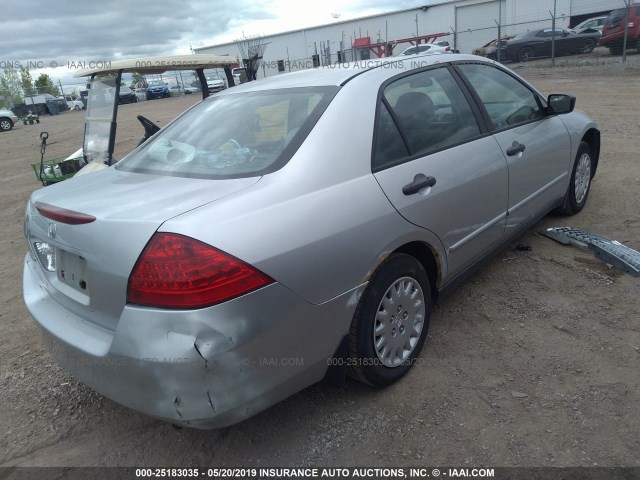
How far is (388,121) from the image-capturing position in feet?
8.48

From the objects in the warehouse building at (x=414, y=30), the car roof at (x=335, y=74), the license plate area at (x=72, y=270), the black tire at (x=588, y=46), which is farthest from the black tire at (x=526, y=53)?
the license plate area at (x=72, y=270)

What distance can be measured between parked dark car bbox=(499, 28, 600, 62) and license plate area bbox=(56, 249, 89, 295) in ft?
78.1

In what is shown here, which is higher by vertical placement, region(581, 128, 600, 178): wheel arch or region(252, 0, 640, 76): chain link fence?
region(252, 0, 640, 76): chain link fence

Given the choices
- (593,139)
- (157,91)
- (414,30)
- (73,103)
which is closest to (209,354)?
(593,139)

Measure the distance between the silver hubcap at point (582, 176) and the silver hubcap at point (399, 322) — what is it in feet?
8.75

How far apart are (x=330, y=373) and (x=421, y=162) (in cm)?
119

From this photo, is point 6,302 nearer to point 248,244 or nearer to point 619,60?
point 248,244

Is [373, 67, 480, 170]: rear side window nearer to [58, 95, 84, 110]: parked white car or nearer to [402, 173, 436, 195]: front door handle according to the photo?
[402, 173, 436, 195]: front door handle

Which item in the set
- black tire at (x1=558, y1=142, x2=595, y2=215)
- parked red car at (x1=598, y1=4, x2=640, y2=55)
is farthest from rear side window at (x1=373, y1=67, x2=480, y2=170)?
parked red car at (x1=598, y1=4, x2=640, y2=55)

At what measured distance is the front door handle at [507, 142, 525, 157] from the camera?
128 inches

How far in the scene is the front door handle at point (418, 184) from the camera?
2447mm

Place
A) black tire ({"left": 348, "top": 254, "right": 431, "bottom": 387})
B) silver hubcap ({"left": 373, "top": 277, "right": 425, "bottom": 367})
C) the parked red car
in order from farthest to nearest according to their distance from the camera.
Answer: the parked red car
silver hubcap ({"left": 373, "top": 277, "right": 425, "bottom": 367})
black tire ({"left": 348, "top": 254, "right": 431, "bottom": 387})

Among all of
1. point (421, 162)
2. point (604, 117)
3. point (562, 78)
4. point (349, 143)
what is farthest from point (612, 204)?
point (562, 78)

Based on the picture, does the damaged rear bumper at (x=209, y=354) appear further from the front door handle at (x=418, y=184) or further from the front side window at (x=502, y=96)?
the front side window at (x=502, y=96)
